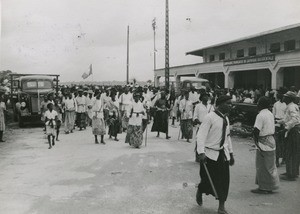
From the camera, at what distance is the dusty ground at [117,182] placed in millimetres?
5348

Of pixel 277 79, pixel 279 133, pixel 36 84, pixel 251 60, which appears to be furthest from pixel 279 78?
pixel 36 84

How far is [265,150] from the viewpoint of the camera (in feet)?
20.2

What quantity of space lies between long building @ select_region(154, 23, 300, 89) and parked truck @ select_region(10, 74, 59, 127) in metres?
10.9

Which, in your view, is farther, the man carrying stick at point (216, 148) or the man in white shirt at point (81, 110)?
the man in white shirt at point (81, 110)

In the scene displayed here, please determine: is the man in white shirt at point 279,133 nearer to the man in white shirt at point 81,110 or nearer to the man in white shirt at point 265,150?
the man in white shirt at point 265,150

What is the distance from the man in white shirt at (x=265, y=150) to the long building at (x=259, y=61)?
12007mm

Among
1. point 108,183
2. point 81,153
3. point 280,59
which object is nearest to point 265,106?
point 108,183

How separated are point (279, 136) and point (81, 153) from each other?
16.2ft

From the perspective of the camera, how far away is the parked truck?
1681 centimetres

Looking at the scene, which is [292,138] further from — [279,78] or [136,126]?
[279,78]

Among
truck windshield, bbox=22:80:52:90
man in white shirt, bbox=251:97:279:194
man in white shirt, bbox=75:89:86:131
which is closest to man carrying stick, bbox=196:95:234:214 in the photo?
man in white shirt, bbox=251:97:279:194

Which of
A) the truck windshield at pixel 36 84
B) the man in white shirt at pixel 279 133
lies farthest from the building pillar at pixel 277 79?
the truck windshield at pixel 36 84

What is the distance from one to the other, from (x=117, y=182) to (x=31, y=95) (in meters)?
11.5

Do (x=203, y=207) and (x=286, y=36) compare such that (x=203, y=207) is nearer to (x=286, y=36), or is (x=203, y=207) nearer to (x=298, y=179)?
(x=298, y=179)
